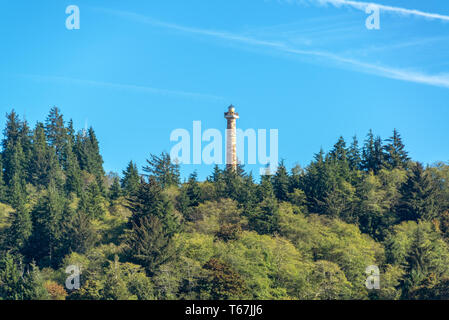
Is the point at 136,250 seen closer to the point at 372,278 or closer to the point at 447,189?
the point at 372,278

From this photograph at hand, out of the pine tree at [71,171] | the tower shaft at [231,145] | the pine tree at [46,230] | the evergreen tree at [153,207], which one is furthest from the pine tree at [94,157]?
the evergreen tree at [153,207]

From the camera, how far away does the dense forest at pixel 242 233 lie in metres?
62.0

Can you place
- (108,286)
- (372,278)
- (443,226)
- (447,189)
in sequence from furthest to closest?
(447,189) → (443,226) → (372,278) → (108,286)

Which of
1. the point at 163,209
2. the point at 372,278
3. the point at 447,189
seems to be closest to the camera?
the point at 372,278

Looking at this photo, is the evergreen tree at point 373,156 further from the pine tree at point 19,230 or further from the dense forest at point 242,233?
the pine tree at point 19,230

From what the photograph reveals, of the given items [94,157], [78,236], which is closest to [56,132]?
[94,157]

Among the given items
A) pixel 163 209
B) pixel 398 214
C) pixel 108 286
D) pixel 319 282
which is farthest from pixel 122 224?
pixel 398 214

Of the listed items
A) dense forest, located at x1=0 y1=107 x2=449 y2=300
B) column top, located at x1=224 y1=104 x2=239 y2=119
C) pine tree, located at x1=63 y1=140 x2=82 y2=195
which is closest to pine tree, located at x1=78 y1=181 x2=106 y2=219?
dense forest, located at x1=0 y1=107 x2=449 y2=300

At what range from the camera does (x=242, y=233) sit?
232 feet

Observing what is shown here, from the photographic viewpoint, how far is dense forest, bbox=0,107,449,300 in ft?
204

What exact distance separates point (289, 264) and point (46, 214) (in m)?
26.5

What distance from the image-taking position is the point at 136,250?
A: 65.4 metres

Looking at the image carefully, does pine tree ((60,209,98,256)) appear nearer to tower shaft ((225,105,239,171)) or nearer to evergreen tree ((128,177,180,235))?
evergreen tree ((128,177,180,235))

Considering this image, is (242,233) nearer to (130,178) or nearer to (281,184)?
(281,184)
